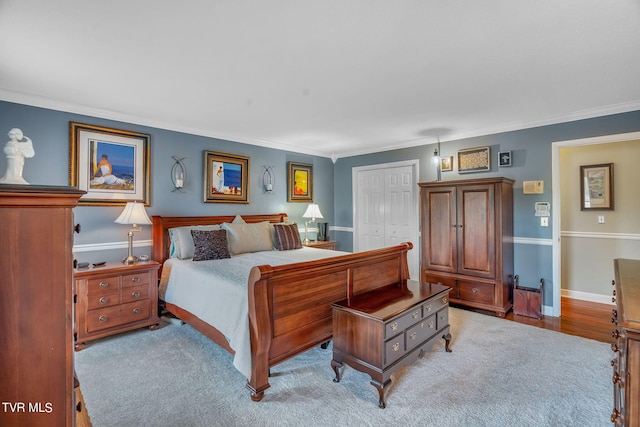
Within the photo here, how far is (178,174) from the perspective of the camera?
3912mm

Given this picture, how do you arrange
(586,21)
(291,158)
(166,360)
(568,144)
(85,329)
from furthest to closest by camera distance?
(291,158) < (568,144) < (85,329) < (166,360) < (586,21)

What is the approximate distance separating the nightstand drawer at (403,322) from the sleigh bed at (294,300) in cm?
58

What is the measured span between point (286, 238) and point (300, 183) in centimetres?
147

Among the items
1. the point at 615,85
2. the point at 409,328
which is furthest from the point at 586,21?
the point at 409,328

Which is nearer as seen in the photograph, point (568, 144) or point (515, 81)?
point (515, 81)

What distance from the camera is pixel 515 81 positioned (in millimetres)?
2607

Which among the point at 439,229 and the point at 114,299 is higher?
the point at 439,229

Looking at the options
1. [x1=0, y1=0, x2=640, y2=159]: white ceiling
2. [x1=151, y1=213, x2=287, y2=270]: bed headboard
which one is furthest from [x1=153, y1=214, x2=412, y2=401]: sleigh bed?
[x1=0, y1=0, x2=640, y2=159]: white ceiling

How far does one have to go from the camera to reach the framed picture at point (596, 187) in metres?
4.06

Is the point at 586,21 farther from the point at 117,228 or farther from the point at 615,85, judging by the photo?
the point at 117,228

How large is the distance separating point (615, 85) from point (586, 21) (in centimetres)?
140

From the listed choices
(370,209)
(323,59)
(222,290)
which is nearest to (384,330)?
(222,290)

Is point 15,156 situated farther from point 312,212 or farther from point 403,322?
point 312,212

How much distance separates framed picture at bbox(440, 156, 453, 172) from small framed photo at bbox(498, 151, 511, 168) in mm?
638
